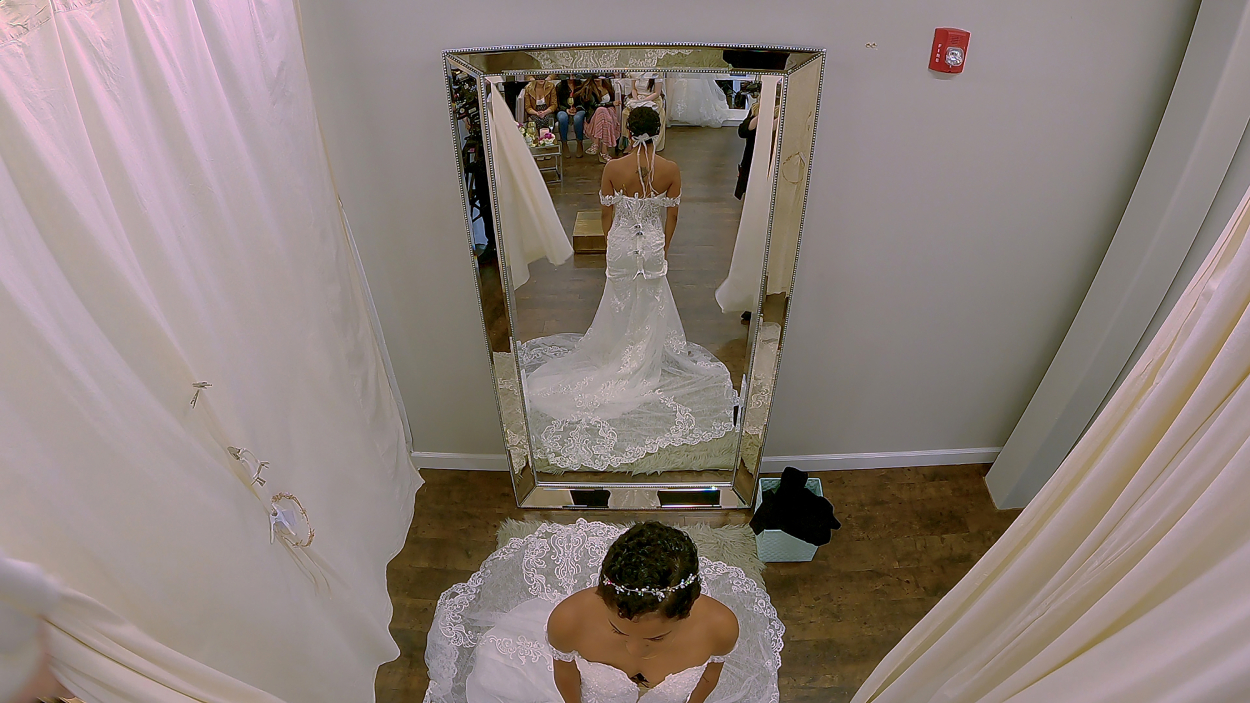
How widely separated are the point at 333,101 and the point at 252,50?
412 mm

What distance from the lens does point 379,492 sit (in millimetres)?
2305

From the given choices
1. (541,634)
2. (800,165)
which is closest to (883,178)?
(800,165)

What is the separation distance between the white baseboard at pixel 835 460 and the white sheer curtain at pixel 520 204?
3.33 ft

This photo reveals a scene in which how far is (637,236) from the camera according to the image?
2176mm

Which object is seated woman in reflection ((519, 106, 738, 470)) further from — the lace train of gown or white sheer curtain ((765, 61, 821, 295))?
white sheer curtain ((765, 61, 821, 295))

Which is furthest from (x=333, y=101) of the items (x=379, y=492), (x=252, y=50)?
(x=379, y=492)

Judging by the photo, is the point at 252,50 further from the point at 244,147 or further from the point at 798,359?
the point at 798,359

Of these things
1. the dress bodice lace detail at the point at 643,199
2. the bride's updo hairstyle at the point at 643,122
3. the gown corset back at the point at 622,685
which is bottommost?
the gown corset back at the point at 622,685

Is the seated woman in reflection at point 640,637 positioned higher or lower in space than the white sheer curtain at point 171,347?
lower

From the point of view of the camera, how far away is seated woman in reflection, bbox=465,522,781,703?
4.79ft

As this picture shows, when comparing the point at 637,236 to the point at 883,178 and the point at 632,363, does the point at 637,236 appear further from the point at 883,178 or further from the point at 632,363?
the point at 883,178

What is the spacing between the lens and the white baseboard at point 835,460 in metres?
2.90

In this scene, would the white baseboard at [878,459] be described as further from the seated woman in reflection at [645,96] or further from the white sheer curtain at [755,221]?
the seated woman in reflection at [645,96]

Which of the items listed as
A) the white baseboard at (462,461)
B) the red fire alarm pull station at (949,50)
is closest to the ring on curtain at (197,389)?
the white baseboard at (462,461)
